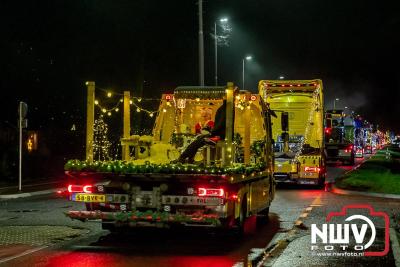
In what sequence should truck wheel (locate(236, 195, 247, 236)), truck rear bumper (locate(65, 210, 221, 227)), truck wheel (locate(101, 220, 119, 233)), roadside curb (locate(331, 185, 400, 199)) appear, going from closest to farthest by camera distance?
truck rear bumper (locate(65, 210, 221, 227))
truck wheel (locate(236, 195, 247, 236))
truck wheel (locate(101, 220, 119, 233))
roadside curb (locate(331, 185, 400, 199))

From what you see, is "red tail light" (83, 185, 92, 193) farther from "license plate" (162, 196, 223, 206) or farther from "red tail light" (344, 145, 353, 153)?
"red tail light" (344, 145, 353, 153)

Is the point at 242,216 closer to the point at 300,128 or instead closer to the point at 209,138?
the point at 209,138

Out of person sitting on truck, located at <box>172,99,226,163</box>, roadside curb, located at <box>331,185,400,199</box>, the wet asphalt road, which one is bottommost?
the wet asphalt road

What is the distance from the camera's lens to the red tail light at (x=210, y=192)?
10312mm

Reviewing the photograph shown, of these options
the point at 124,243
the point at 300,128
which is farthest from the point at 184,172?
the point at 300,128

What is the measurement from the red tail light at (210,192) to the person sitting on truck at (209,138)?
6.99ft

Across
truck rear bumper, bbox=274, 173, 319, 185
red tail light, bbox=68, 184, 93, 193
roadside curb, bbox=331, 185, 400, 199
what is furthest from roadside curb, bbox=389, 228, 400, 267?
truck rear bumper, bbox=274, 173, 319, 185

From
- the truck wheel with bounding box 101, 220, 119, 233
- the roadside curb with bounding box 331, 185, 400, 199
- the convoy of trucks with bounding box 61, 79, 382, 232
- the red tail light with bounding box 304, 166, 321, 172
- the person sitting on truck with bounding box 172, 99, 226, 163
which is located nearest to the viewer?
the convoy of trucks with bounding box 61, 79, 382, 232

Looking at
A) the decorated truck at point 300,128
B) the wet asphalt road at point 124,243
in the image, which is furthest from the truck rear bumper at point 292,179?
the wet asphalt road at point 124,243

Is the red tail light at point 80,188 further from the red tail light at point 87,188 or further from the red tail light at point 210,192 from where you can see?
the red tail light at point 210,192

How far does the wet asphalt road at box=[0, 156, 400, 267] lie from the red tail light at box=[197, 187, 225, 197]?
903 millimetres

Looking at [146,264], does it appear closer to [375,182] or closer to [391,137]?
[375,182]

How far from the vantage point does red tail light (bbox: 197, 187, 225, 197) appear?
406 inches

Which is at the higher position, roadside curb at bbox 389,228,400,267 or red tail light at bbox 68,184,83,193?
red tail light at bbox 68,184,83,193
